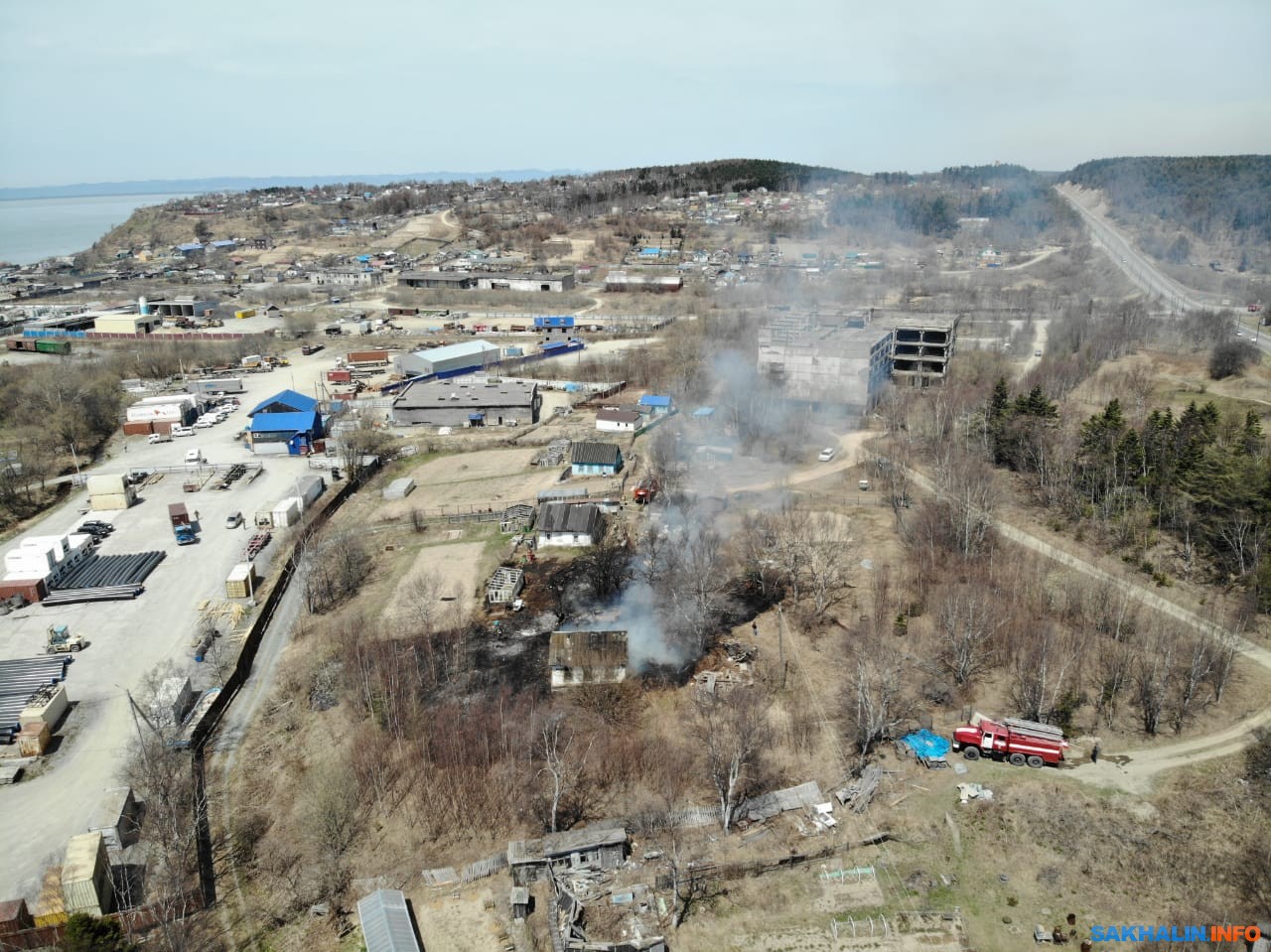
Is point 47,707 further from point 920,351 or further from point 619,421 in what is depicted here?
point 920,351

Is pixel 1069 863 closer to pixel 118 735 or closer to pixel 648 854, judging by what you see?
pixel 648 854

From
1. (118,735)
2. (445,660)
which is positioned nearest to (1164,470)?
(445,660)

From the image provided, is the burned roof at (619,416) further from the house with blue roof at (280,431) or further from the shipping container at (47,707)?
the shipping container at (47,707)

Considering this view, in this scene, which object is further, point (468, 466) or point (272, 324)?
point (272, 324)

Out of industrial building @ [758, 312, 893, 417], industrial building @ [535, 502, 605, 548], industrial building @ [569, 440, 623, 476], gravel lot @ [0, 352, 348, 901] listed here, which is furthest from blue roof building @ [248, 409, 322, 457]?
industrial building @ [758, 312, 893, 417]

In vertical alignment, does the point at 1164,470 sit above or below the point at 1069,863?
above

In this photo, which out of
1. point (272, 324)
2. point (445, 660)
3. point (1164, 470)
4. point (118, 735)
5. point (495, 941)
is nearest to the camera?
point (495, 941)
